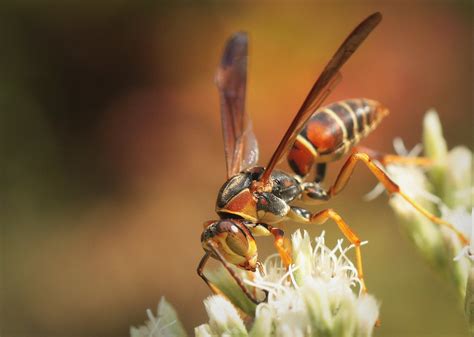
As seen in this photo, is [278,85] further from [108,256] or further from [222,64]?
[222,64]

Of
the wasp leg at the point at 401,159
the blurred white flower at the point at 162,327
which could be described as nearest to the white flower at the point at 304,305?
the blurred white flower at the point at 162,327

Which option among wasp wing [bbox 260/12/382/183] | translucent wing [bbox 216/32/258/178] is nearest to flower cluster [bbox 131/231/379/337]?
wasp wing [bbox 260/12/382/183]

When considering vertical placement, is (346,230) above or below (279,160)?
below

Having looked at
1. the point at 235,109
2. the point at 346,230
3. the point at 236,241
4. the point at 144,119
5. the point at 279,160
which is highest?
the point at 144,119

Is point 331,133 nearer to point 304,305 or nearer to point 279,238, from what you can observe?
point 279,238

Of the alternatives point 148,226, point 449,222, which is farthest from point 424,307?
point 148,226

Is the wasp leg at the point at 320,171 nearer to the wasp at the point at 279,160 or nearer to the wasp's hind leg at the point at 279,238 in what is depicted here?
the wasp at the point at 279,160

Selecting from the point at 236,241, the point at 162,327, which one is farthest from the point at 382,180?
the point at 162,327

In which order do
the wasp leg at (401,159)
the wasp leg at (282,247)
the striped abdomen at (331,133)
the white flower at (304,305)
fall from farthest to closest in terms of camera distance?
the wasp leg at (401,159), the striped abdomen at (331,133), the wasp leg at (282,247), the white flower at (304,305)
